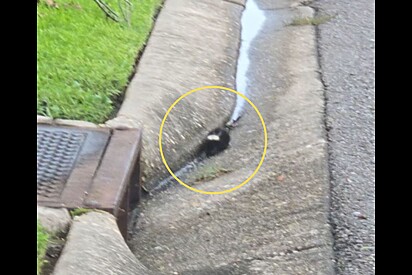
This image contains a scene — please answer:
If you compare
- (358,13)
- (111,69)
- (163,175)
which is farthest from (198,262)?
(358,13)

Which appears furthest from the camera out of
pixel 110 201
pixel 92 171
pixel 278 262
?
pixel 92 171

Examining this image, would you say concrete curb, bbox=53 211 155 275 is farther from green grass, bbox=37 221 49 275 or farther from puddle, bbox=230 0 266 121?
puddle, bbox=230 0 266 121

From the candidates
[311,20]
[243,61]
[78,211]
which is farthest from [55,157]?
[311,20]

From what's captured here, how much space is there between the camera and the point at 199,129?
4.88 meters

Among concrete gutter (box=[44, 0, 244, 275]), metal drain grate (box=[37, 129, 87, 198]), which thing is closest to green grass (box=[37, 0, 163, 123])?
concrete gutter (box=[44, 0, 244, 275])

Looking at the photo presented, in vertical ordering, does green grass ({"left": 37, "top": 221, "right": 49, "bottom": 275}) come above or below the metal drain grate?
above

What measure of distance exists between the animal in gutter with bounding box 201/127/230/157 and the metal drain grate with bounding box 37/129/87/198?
0.83 metres

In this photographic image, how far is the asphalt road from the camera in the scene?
3.48 meters

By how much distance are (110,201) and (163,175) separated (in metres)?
0.87

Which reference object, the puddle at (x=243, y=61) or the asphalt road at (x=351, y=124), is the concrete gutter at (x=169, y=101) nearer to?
the puddle at (x=243, y=61)

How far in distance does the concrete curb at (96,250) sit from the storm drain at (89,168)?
121 millimetres

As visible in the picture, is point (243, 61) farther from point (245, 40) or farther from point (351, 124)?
point (351, 124)

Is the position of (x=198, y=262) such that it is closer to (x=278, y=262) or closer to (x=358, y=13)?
(x=278, y=262)

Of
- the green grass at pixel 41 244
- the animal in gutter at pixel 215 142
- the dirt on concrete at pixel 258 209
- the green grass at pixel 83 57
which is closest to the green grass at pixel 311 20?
the green grass at pixel 83 57
